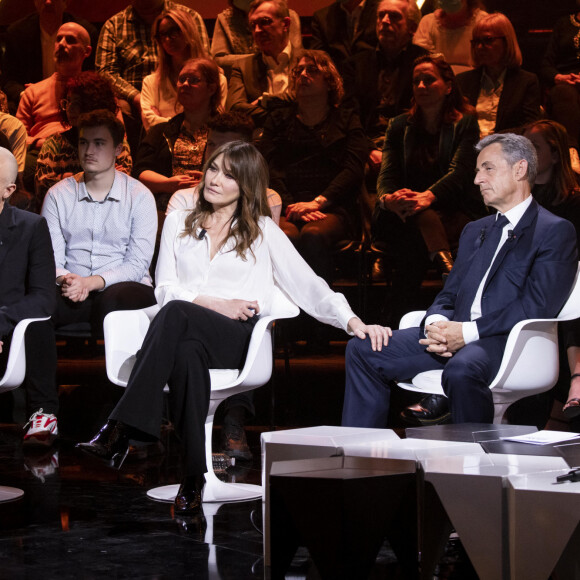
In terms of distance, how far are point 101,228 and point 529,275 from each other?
6.61 ft

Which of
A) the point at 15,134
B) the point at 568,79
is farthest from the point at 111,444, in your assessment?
the point at 568,79

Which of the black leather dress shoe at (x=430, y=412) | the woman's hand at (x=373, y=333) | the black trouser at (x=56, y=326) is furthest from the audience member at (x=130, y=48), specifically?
the black leather dress shoe at (x=430, y=412)

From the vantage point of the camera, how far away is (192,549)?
226 cm

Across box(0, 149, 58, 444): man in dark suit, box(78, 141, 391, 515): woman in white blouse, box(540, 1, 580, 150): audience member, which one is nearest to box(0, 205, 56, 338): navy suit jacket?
box(0, 149, 58, 444): man in dark suit

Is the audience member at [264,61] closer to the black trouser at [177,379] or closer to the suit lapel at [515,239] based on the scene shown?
the suit lapel at [515,239]

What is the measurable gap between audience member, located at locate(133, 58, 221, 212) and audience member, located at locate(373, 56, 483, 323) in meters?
0.99

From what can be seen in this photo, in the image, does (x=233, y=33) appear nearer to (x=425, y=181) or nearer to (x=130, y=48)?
(x=130, y=48)

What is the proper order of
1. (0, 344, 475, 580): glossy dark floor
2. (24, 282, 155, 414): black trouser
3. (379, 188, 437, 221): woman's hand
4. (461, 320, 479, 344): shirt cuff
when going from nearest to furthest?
(0, 344, 475, 580): glossy dark floor < (461, 320, 479, 344): shirt cuff < (24, 282, 155, 414): black trouser < (379, 188, 437, 221): woman's hand

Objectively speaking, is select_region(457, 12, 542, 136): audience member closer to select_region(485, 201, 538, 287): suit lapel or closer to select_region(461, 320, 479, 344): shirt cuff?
select_region(485, 201, 538, 287): suit lapel

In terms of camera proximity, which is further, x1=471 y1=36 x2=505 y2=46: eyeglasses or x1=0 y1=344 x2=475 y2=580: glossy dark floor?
x1=471 y1=36 x2=505 y2=46: eyeglasses

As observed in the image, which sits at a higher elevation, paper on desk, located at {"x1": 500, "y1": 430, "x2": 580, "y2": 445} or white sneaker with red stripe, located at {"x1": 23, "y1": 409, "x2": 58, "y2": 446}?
paper on desk, located at {"x1": 500, "y1": 430, "x2": 580, "y2": 445}

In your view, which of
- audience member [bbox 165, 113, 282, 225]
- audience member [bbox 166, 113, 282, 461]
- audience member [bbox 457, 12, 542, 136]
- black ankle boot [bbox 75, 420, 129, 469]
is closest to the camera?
black ankle boot [bbox 75, 420, 129, 469]

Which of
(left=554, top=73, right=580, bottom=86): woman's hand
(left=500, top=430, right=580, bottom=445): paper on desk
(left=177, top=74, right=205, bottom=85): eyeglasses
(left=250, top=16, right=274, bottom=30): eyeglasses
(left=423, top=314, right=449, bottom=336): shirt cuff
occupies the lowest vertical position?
(left=500, top=430, right=580, bottom=445): paper on desk

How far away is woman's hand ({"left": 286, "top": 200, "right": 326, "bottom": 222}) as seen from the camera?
4.61 meters
